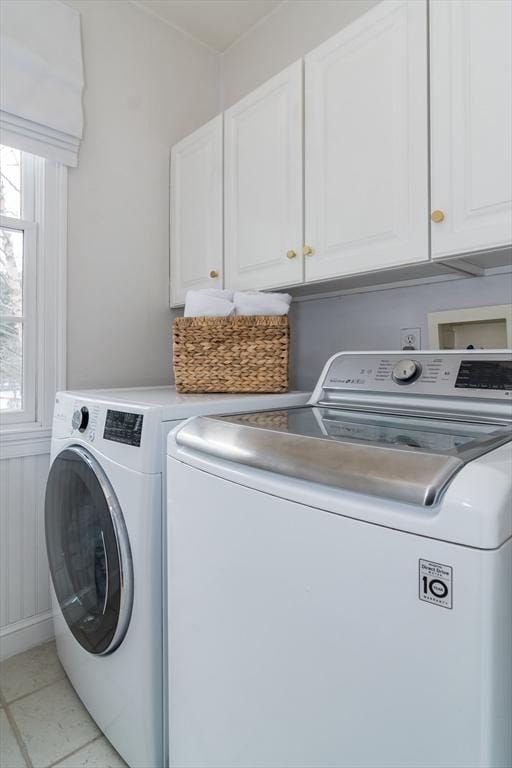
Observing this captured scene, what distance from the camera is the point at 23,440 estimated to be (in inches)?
71.7

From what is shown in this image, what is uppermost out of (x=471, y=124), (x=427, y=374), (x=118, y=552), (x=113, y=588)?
(x=471, y=124)

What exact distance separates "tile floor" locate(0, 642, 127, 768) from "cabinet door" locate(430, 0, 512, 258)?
178 cm

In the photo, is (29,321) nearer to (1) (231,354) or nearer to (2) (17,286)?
(2) (17,286)

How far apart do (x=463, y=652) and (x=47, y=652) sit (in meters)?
1.83

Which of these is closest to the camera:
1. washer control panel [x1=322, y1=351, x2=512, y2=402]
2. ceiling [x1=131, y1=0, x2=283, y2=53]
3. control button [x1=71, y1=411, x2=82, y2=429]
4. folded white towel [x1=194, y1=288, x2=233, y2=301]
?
washer control panel [x1=322, y1=351, x2=512, y2=402]

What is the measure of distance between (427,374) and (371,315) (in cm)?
70

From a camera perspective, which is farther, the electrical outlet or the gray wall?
the electrical outlet

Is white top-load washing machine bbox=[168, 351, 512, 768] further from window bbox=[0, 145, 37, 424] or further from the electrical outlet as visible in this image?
window bbox=[0, 145, 37, 424]

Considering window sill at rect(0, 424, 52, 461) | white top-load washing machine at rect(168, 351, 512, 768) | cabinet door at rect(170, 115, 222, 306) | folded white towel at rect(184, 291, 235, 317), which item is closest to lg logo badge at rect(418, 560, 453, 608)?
white top-load washing machine at rect(168, 351, 512, 768)

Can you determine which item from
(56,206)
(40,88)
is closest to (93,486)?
(56,206)

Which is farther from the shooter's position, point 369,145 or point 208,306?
point 208,306

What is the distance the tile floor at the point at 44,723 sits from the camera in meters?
1.31

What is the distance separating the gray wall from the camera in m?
1.55

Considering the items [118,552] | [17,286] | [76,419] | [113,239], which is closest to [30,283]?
[17,286]
